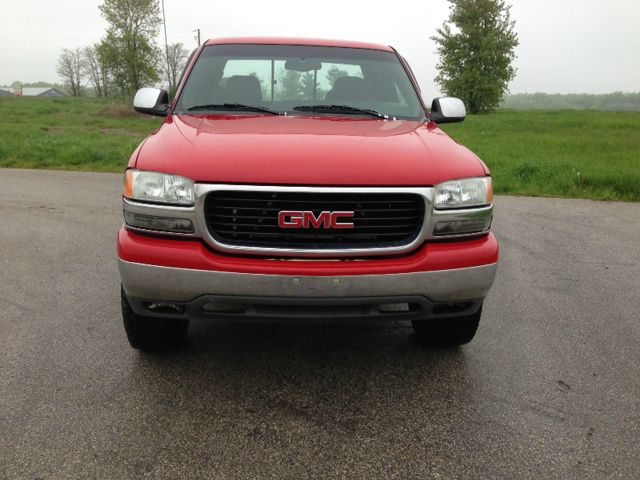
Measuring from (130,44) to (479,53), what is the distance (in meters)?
30.4

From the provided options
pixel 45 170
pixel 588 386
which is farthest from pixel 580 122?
pixel 588 386

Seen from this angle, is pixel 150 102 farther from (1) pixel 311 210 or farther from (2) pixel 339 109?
(1) pixel 311 210

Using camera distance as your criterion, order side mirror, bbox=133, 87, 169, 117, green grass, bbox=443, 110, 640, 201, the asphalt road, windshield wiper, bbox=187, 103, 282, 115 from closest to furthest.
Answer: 1. the asphalt road
2. windshield wiper, bbox=187, 103, 282, 115
3. side mirror, bbox=133, 87, 169, 117
4. green grass, bbox=443, 110, 640, 201

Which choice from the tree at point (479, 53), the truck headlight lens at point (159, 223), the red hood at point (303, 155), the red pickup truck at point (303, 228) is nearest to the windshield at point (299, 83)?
the red hood at point (303, 155)

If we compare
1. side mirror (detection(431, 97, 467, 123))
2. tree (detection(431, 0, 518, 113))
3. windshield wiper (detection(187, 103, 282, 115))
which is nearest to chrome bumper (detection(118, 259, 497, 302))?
windshield wiper (detection(187, 103, 282, 115))

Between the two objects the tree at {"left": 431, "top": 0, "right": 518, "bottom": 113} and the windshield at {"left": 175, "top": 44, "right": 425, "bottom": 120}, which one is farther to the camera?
the tree at {"left": 431, "top": 0, "right": 518, "bottom": 113}

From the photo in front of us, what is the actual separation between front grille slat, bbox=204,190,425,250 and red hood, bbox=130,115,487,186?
0.07 m

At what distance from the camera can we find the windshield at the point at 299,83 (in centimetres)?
361

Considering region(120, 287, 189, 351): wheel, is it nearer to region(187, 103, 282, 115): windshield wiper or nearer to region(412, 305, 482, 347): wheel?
region(187, 103, 282, 115): windshield wiper

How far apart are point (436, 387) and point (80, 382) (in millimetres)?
1810

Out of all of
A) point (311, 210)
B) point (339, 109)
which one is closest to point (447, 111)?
point (339, 109)

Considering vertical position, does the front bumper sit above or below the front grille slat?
below

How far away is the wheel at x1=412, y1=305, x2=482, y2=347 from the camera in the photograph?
3.19 meters

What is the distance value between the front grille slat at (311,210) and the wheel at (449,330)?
0.80 m
